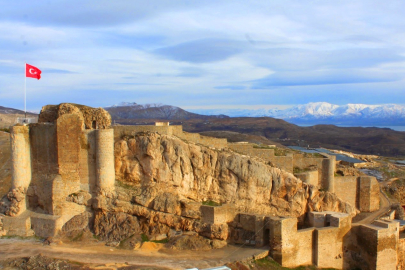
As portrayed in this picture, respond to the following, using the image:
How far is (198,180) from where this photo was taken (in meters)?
25.2

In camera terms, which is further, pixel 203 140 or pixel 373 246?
pixel 203 140

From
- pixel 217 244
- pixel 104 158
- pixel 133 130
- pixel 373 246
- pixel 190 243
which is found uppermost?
pixel 133 130

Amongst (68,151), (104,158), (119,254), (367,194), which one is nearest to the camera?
(119,254)

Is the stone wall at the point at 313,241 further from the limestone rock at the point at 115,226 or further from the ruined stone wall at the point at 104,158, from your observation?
the ruined stone wall at the point at 104,158

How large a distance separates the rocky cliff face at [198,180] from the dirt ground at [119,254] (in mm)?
3086

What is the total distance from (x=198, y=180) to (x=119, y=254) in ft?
23.8

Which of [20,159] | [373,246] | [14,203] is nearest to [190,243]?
[14,203]

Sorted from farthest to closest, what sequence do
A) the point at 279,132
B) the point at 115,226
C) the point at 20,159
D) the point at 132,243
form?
the point at 279,132
the point at 20,159
the point at 115,226
the point at 132,243

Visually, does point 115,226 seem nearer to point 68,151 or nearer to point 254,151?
point 68,151

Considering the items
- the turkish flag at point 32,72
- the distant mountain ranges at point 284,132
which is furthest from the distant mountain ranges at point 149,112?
the turkish flag at point 32,72

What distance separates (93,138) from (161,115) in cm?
14532

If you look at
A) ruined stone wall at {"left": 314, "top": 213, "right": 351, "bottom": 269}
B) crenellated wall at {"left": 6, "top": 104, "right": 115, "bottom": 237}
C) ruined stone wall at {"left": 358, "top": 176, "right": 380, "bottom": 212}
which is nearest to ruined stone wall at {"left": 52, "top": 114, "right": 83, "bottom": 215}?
crenellated wall at {"left": 6, "top": 104, "right": 115, "bottom": 237}

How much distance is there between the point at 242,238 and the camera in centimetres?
2366

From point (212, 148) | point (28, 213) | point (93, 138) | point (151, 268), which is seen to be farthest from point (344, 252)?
point (28, 213)
